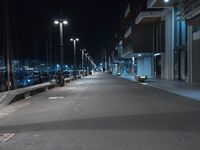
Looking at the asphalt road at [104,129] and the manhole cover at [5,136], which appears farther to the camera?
the manhole cover at [5,136]

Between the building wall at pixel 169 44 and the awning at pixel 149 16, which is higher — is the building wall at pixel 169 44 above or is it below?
below

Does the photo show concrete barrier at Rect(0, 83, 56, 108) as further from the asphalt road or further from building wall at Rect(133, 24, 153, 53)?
building wall at Rect(133, 24, 153, 53)

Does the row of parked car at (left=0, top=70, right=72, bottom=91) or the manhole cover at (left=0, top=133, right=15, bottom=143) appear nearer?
the manhole cover at (left=0, top=133, right=15, bottom=143)

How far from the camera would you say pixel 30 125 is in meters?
13.5

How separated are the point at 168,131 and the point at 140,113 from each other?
15.5 feet

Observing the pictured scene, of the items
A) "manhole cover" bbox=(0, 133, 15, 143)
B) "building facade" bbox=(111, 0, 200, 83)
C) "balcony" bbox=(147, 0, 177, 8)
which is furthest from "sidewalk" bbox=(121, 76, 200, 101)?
"manhole cover" bbox=(0, 133, 15, 143)

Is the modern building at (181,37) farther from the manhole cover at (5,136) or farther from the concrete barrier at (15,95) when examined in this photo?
the manhole cover at (5,136)

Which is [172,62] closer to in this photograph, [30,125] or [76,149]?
[30,125]

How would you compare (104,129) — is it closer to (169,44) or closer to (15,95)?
(15,95)

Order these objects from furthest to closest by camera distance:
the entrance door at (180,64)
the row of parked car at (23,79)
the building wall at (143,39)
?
the building wall at (143,39) < the entrance door at (180,64) < the row of parked car at (23,79)

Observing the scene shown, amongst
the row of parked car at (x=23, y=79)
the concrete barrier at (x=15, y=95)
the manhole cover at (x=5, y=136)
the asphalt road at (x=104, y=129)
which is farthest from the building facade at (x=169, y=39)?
the manhole cover at (x=5, y=136)

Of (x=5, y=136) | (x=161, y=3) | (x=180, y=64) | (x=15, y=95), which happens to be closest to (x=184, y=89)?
(x=15, y=95)

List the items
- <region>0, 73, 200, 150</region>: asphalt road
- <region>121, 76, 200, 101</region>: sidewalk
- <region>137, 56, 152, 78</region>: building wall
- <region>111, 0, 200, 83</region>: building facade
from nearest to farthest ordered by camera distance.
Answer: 1. <region>0, 73, 200, 150</region>: asphalt road
2. <region>121, 76, 200, 101</region>: sidewalk
3. <region>111, 0, 200, 83</region>: building facade
4. <region>137, 56, 152, 78</region>: building wall

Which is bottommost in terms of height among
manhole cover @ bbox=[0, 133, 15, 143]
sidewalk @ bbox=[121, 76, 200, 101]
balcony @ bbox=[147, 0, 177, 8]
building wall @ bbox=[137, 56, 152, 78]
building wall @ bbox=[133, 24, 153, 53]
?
sidewalk @ bbox=[121, 76, 200, 101]
